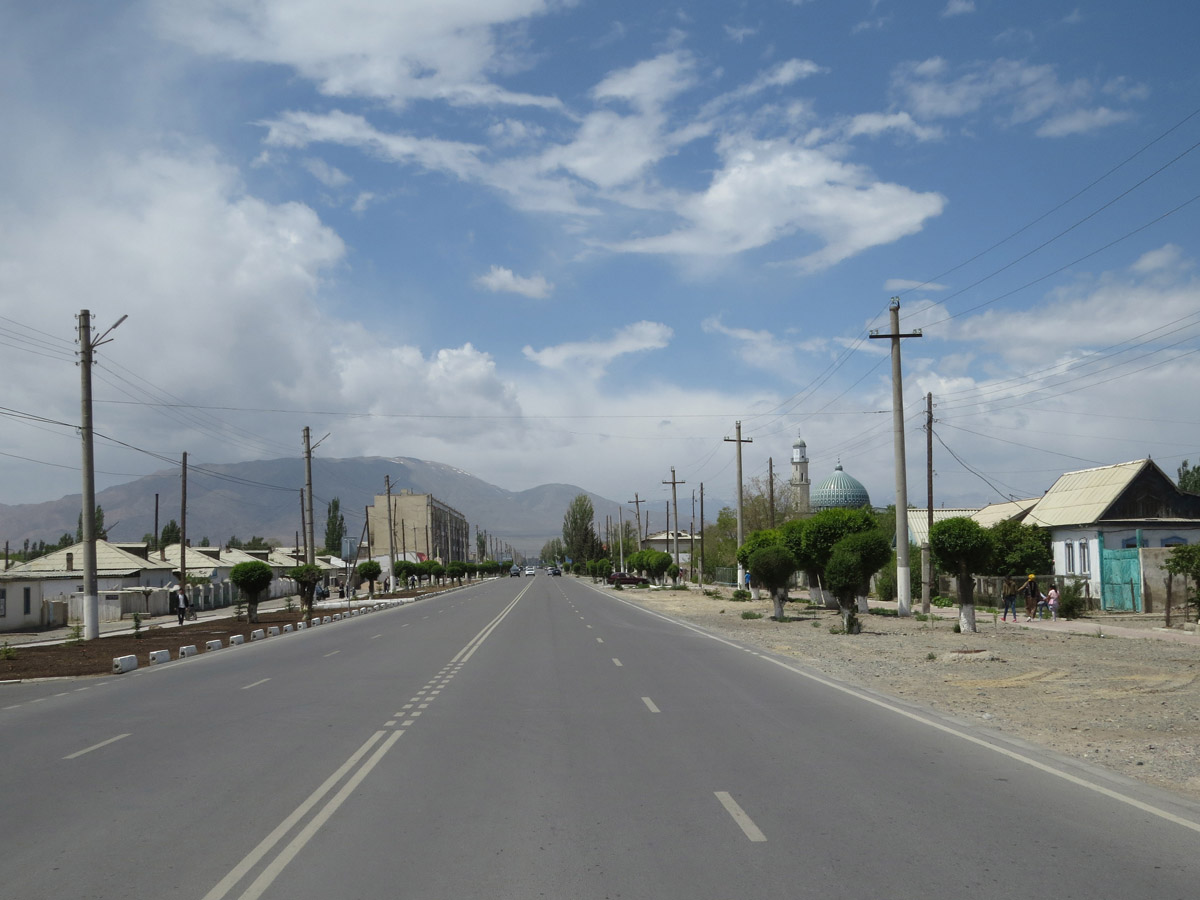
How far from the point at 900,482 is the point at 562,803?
1132 inches

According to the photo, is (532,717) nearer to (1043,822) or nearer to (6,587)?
(1043,822)

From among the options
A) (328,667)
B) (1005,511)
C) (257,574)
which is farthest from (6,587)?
(1005,511)

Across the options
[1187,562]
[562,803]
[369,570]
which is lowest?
[369,570]

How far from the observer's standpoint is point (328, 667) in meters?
21.5

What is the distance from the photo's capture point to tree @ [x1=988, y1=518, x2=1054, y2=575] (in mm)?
42938

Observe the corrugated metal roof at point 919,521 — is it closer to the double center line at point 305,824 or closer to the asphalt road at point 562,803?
the asphalt road at point 562,803

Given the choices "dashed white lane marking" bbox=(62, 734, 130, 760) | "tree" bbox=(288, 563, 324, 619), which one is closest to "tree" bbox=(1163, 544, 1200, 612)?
"dashed white lane marking" bbox=(62, 734, 130, 760)

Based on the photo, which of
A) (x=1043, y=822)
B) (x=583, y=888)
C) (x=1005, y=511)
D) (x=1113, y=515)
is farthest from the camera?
(x=1005, y=511)

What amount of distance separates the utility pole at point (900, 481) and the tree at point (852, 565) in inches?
78.9

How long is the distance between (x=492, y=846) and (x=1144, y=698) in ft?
39.1

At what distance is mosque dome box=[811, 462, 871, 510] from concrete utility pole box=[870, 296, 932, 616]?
68.6 meters

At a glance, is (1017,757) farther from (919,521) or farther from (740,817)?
(919,521)

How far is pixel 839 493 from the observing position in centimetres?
10519

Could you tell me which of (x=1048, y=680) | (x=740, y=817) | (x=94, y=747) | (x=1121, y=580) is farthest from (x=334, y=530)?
(x=740, y=817)
